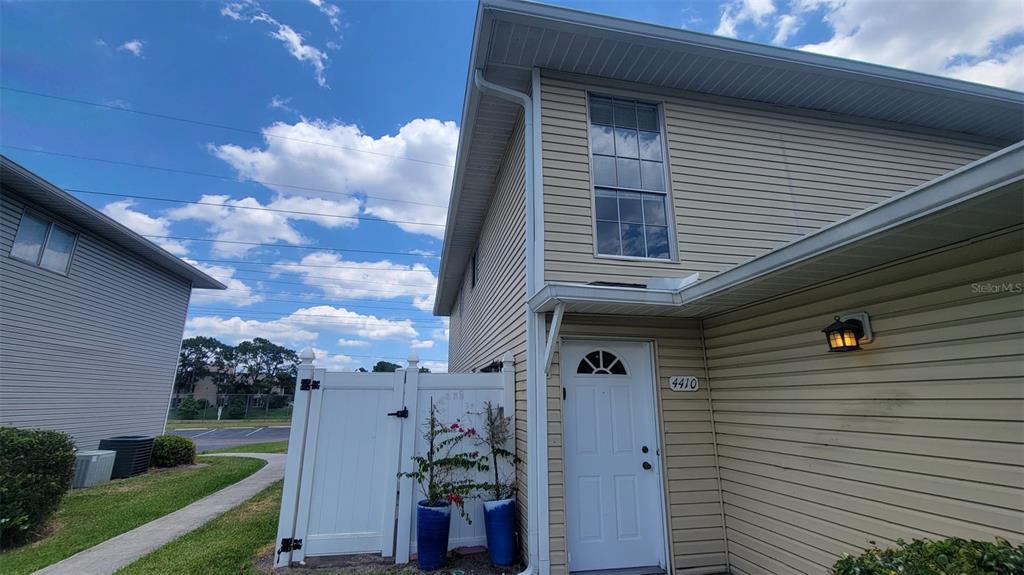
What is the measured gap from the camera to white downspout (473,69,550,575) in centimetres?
378

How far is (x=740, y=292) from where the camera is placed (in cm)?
356

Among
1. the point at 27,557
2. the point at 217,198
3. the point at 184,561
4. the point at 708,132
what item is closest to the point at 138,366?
the point at 217,198

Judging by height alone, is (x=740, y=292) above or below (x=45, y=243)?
below

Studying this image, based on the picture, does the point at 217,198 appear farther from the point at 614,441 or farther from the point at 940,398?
the point at 940,398

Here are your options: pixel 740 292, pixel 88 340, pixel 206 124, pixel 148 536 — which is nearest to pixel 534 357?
pixel 740 292

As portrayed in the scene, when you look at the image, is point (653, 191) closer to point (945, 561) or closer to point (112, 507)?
point (945, 561)

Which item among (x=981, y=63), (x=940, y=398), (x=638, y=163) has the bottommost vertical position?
(x=940, y=398)

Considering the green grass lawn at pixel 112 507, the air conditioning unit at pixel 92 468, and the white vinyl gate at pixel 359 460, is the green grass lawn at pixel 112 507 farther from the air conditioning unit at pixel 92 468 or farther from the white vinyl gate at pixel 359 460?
the white vinyl gate at pixel 359 460

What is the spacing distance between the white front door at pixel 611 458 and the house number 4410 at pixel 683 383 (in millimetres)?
222

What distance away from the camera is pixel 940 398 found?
8.24ft

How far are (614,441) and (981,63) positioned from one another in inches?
273

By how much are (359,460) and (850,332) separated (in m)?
4.62

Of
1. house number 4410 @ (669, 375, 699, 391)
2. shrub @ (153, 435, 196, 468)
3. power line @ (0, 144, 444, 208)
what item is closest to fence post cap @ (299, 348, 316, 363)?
house number 4410 @ (669, 375, 699, 391)

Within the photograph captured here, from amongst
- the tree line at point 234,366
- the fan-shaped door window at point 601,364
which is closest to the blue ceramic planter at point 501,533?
the fan-shaped door window at point 601,364
